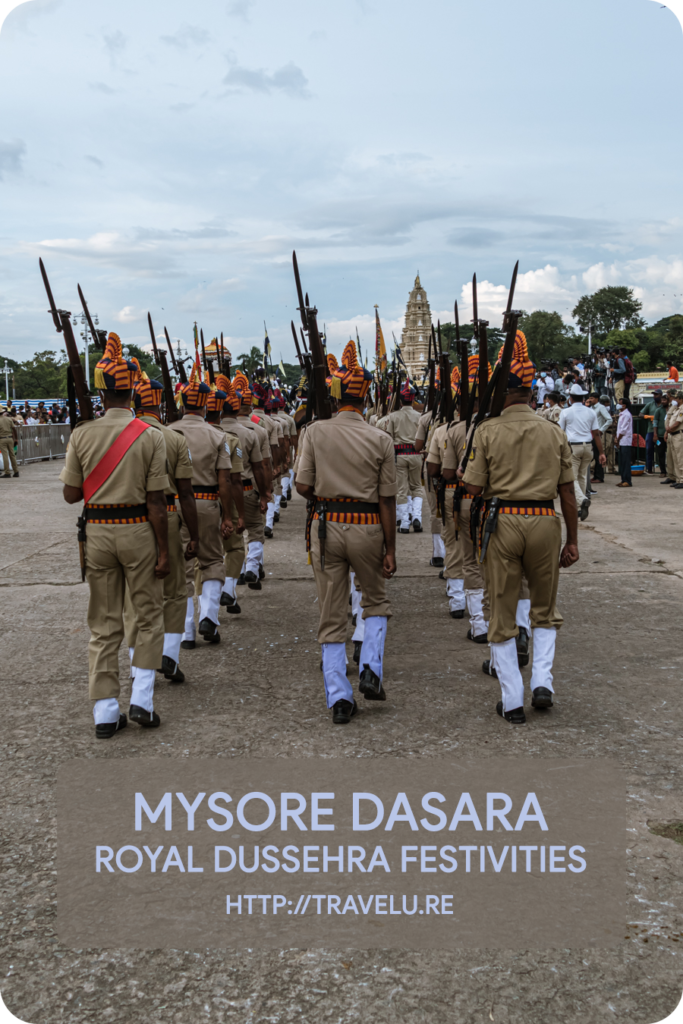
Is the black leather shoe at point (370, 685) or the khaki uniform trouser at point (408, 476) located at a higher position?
the khaki uniform trouser at point (408, 476)

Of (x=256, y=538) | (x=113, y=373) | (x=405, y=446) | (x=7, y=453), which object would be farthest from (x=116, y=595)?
(x=7, y=453)

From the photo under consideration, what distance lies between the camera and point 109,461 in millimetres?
4891

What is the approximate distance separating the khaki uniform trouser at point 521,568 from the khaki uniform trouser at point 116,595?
1969 millimetres

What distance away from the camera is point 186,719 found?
5.11m

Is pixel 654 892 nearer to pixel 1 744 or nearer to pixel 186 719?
pixel 186 719

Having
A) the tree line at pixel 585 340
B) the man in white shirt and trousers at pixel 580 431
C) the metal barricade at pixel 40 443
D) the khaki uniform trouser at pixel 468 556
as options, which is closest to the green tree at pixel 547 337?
the tree line at pixel 585 340

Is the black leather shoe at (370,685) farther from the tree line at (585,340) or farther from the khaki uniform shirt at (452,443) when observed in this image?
the tree line at (585,340)

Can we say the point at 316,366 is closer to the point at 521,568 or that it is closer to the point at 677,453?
the point at 521,568

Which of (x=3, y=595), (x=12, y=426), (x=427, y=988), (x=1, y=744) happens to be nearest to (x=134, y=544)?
(x=1, y=744)

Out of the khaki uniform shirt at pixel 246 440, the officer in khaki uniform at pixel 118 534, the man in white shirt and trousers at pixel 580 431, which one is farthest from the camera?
the man in white shirt and trousers at pixel 580 431

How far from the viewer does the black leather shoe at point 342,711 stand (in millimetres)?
4977

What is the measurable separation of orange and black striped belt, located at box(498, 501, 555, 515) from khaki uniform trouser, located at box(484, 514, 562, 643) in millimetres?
29

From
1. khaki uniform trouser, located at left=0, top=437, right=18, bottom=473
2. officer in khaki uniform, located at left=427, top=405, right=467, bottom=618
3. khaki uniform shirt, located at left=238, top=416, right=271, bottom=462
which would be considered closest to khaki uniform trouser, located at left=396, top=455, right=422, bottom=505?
khaki uniform shirt, located at left=238, top=416, right=271, bottom=462

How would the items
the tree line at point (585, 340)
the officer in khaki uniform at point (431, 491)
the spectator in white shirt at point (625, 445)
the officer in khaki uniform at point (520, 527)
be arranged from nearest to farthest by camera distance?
the officer in khaki uniform at point (520, 527)
the officer in khaki uniform at point (431, 491)
the spectator in white shirt at point (625, 445)
the tree line at point (585, 340)
